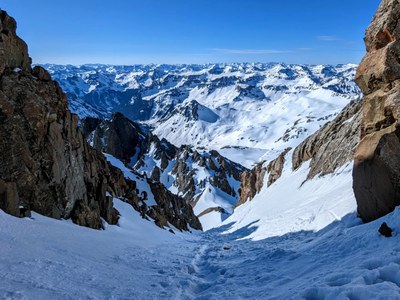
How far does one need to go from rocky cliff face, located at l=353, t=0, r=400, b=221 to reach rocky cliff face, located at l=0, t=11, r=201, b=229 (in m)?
18.8

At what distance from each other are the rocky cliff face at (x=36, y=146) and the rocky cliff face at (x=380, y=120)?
18.8m

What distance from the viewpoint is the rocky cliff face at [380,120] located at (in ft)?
56.7

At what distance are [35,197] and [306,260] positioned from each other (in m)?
16.8

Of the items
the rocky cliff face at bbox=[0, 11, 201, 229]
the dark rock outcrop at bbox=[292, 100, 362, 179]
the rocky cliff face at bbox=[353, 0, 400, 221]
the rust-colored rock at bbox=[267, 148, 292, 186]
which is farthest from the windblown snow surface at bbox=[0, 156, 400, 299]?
the rust-colored rock at bbox=[267, 148, 292, 186]

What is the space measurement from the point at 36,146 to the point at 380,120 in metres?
21.8

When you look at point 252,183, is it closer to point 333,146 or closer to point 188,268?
point 333,146

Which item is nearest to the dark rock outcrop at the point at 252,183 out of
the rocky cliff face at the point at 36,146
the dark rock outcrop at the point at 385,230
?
the rocky cliff face at the point at 36,146

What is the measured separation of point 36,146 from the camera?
958 inches

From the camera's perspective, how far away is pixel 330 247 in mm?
16234

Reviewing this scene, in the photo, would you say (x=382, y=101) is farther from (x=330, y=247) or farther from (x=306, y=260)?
(x=306, y=260)

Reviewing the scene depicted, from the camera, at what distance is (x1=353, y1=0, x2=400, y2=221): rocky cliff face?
1728 cm

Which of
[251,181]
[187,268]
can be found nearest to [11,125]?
[187,268]

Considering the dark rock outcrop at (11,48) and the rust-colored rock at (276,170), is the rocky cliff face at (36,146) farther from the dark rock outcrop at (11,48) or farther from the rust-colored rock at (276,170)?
the rust-colored rock at (276,170)

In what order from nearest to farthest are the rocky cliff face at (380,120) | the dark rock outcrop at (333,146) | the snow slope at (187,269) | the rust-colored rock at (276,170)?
the snow slope at (187,269) < the rocky cliff face at (380,120) < the dark rock outcrop at (333,146) < the rust-colored rock at (276,170)
